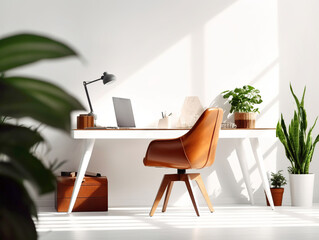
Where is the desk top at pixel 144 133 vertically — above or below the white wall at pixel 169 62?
below

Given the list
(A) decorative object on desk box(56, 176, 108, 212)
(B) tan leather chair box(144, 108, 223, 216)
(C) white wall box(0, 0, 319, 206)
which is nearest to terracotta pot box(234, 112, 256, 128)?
(C) white wall box(0, 0, 319, 206)

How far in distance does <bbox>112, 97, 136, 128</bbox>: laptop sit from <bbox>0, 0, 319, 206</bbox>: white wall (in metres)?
0.22

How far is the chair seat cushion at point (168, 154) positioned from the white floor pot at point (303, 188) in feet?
4.05

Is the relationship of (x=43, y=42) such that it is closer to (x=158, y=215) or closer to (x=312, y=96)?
(x=158, y=215)

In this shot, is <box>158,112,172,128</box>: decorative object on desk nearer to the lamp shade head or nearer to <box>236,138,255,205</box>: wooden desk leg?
the lamp shade head

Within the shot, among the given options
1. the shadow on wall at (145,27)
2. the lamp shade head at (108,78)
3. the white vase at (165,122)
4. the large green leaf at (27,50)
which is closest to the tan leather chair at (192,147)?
the white vase at (165,122)

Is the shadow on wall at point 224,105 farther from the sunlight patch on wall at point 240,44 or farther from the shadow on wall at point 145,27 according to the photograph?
the shadow on wall at point 145,27

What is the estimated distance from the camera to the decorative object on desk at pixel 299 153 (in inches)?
180

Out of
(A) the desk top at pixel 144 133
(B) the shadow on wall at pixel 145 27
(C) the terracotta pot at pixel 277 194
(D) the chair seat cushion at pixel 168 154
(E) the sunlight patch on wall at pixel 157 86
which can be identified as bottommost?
(C) the terracotta pot at pixel 277 194

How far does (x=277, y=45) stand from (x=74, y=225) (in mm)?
2737

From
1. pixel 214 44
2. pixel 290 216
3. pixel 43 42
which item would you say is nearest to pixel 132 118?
pixel 214 44

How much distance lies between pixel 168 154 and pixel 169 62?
50.0 inches

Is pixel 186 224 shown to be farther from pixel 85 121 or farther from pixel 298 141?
pixel 298 141

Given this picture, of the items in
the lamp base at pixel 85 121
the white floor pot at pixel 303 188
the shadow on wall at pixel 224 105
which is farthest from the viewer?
the shadow on wall at pixel 224 105
